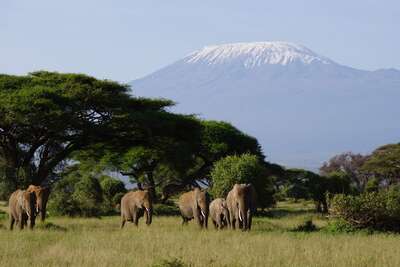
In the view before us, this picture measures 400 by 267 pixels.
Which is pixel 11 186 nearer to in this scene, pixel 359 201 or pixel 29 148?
pixel 29 148

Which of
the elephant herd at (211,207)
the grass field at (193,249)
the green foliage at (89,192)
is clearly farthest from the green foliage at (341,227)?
the green foliage at (89,192)

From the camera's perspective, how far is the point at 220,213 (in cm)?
2677

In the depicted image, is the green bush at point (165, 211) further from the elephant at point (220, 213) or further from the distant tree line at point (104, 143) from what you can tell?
the elephant at point (220, 213)

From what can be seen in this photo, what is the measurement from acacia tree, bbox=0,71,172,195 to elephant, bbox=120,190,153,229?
13.0 metres

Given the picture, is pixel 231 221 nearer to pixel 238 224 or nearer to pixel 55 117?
pixel 238 224

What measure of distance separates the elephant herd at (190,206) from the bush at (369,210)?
293 centimetres

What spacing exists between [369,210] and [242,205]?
4.21m

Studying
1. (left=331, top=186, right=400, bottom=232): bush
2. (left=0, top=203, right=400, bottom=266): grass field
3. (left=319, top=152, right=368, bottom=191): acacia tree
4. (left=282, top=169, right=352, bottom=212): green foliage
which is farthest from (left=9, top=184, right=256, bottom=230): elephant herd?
(left=319, top=152, right=368, bottom=191): acacia tree

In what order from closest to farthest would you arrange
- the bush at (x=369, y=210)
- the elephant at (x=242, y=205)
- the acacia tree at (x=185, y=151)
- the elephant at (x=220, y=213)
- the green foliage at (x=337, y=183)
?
1. the elephant at (x=242, y=205)
2. the bush at (x=369, y=210)
3. the elephant at (x=220, y=213)
4. the acacia tree at (x=185, y=151)
5. the green foliage at (x=337, y=183)

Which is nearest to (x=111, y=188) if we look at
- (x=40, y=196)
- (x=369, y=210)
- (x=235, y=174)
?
(x=235, y=174)

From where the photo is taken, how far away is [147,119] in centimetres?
4412

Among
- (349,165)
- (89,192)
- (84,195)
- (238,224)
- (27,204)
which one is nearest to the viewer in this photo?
(27,204)

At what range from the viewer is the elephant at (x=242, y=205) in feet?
81.6

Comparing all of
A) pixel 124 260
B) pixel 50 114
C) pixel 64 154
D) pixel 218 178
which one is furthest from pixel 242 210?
pixel 64 154
